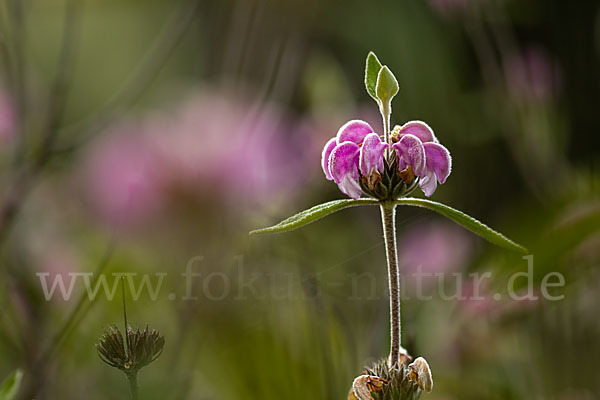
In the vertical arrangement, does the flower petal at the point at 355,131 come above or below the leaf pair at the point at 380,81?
below

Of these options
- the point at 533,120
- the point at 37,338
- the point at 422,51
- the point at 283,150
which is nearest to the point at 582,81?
the point at 422,51

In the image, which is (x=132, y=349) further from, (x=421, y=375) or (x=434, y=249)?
(x=434, y=249)

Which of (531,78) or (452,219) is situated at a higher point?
(531,78)

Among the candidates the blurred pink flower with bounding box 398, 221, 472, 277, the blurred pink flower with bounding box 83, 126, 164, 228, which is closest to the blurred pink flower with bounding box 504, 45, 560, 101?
the blurred pink flower with bounding box 398, 221, 472, 277

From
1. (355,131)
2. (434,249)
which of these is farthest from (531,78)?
(355,131)

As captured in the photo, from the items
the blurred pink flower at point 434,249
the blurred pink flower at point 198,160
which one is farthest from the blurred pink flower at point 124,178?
the blurred pink flower at point 434,249

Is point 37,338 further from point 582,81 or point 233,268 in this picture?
point 582,81

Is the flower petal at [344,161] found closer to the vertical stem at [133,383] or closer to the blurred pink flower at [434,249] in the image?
the vertical stem at [133,383]
